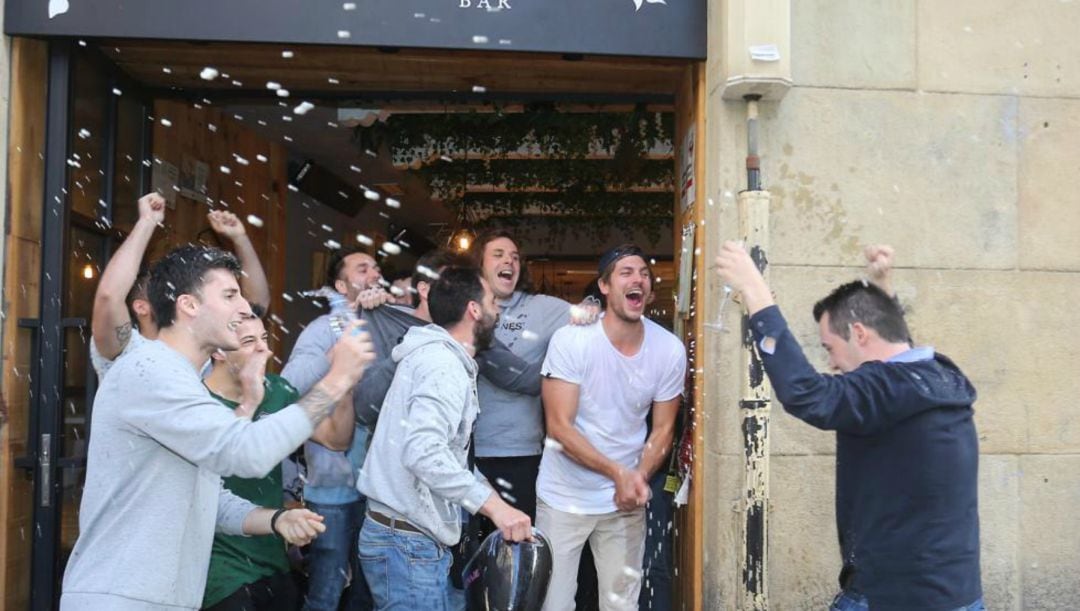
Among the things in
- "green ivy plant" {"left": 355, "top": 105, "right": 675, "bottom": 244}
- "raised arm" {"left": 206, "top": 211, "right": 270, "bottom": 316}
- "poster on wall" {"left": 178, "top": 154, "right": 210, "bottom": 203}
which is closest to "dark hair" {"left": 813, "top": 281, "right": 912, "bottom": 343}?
"raised arm" {"left": 206, "top": 211, "right": 270, "bottom": 316}

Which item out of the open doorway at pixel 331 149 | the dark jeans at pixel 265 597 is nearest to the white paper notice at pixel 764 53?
the open doorway at pixel 331 149

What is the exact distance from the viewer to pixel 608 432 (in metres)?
5.07

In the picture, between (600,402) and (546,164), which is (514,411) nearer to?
(600,402)

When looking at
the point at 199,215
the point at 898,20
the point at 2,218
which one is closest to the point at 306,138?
the point at 199,215

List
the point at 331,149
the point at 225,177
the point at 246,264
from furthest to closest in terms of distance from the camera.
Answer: the point at 331,149 → the point at 225,177 → the point at 246,264

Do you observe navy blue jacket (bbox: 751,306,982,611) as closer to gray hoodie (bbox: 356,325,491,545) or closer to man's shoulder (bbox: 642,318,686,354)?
gray hoodie (bbox: 356,325,491,545)

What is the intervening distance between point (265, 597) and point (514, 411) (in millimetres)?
1742

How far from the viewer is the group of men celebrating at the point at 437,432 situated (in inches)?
116

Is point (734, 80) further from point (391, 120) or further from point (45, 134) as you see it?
point (391, 120)

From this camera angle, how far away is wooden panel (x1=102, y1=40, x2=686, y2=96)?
17.6 feet

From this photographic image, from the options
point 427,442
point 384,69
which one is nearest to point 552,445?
point 427,442

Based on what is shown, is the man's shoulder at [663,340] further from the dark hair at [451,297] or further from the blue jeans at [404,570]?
the blue jeans at [404,570]

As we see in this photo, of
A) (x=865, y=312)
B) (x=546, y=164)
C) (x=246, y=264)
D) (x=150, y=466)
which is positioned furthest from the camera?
(x=546, y=164)

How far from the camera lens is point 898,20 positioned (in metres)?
5.11
